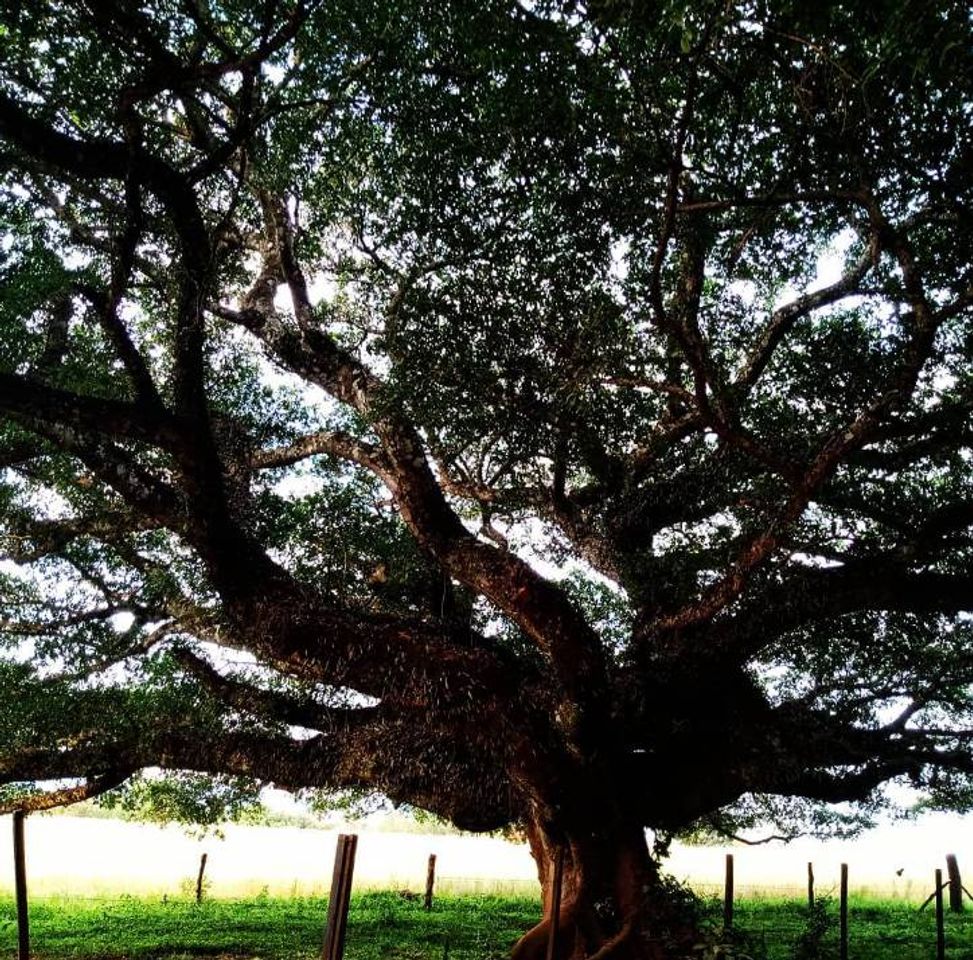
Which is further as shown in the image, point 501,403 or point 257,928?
point 257,928

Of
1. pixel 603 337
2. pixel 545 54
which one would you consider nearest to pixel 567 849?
pixel 603 337

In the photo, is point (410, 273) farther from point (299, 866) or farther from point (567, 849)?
point (299, 866)

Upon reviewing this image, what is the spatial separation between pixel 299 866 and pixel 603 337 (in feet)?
74.5

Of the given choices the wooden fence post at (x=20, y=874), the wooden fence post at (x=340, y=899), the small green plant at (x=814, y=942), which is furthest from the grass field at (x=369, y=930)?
the wooden fence post at (x=20, y=874)

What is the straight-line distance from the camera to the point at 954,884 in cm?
1742

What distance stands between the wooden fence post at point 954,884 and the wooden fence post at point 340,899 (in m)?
15.9

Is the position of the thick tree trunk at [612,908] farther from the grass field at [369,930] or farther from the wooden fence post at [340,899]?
the wooden fence post at [340,899]

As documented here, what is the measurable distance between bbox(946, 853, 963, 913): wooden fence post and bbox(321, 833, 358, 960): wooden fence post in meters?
15.9

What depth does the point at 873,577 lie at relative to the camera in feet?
23.6

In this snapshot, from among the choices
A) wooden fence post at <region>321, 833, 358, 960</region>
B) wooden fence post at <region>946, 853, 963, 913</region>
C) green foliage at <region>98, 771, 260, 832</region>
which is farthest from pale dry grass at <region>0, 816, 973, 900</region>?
wooden fence post at <region>321, 833, 358, 960</region>

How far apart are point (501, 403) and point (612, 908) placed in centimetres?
489

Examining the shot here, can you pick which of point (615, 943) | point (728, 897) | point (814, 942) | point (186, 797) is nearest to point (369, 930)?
point (186, 797)

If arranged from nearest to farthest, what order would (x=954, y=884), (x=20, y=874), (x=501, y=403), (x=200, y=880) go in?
(x=20, y=874) < (x=501, y=403) < (x=200, y=880) < (x=954, y=884)

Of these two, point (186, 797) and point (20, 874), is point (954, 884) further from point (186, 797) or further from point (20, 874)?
point (20, 874)
